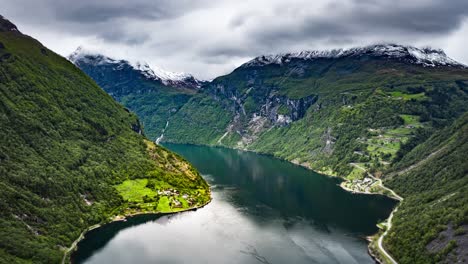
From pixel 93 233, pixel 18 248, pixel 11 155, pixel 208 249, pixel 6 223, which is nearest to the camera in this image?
pixel 18 248

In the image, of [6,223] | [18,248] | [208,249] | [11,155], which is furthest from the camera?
[11,155]

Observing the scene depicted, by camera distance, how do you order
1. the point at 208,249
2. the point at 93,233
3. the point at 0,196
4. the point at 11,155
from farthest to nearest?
1. the point at 11,155
2. the point at 93,233
3. the point at 208,249
4. the point at 0,196

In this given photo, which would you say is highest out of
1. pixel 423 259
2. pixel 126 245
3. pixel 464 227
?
pixel 464 227

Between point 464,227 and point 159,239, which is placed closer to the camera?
point 464,227

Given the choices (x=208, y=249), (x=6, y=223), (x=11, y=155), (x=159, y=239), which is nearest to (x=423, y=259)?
(x=208, y=249)

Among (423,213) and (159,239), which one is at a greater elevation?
(423,213)

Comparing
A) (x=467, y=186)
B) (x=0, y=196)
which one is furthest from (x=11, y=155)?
(x=467, y=186)

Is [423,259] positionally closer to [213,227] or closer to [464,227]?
[464,227]

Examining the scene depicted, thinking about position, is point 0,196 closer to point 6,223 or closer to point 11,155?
point 6,223

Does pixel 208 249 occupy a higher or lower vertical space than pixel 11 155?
lower
